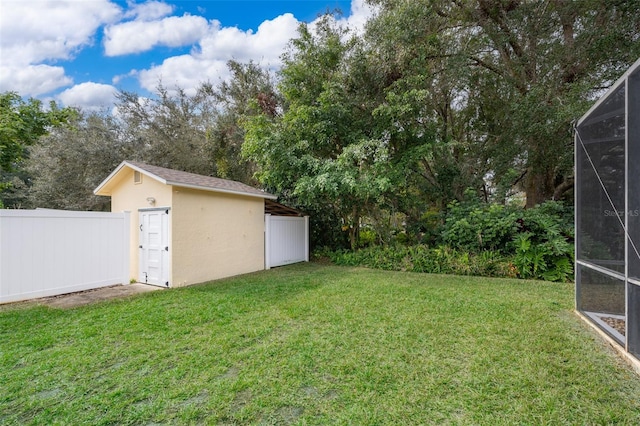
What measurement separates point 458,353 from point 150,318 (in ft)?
13.7

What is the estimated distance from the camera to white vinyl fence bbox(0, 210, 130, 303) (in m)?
4.85

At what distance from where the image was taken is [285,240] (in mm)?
9289

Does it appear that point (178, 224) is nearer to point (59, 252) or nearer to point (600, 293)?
point (59, 252)

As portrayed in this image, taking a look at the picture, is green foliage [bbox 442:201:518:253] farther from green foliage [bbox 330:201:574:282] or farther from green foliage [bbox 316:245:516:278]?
green foliage [bbox 316:245:516:278]

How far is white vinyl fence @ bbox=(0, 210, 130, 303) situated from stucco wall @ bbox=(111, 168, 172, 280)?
0.22 meters

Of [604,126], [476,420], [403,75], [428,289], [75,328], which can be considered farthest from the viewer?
[403,75]

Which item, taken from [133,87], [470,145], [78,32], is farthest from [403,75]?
[133,87]

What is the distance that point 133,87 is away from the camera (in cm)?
1391

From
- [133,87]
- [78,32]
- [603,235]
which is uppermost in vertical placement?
[133,87]

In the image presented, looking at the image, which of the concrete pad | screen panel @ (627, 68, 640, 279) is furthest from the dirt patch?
the concrete pad

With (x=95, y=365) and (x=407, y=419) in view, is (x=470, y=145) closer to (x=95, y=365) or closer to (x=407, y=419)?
(x=407, y=419)

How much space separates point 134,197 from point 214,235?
209 centimetres

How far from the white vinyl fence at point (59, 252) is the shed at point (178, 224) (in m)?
0.46

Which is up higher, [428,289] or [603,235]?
[603,235]
